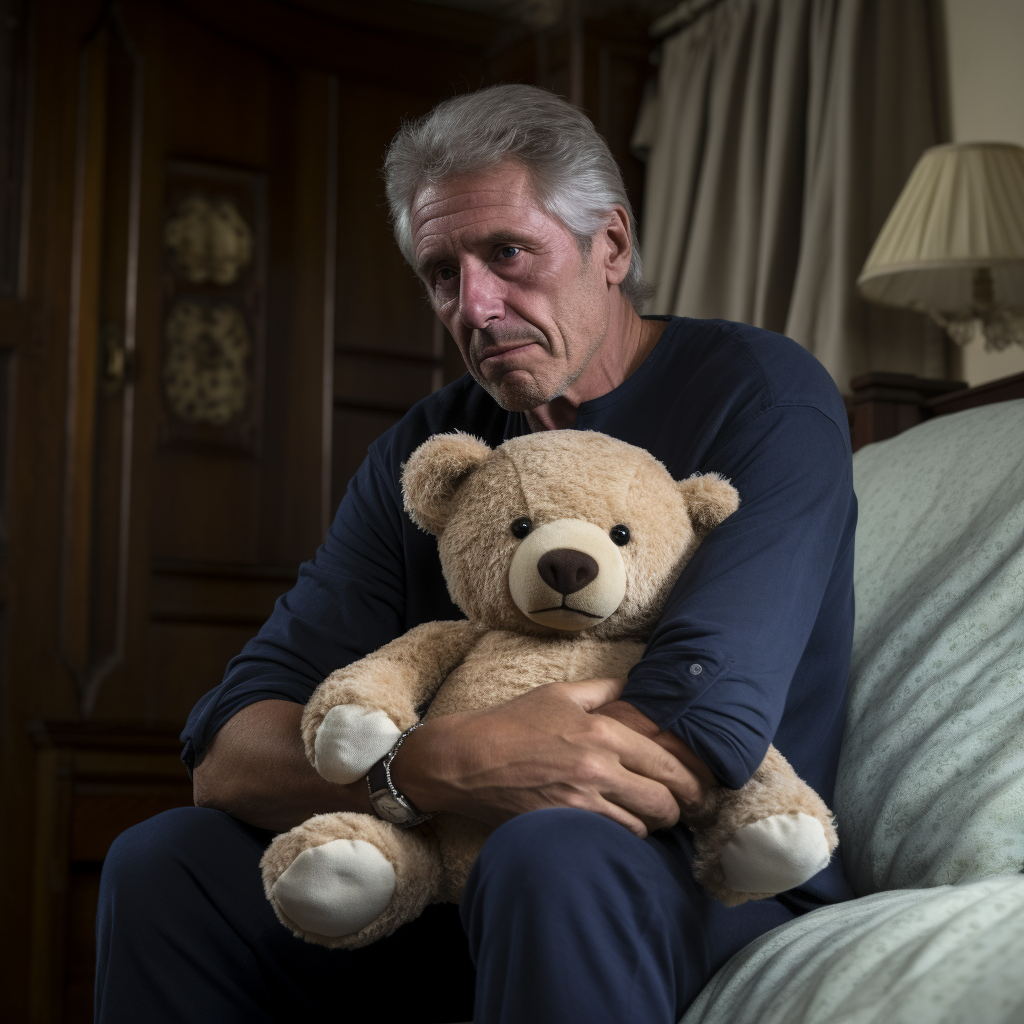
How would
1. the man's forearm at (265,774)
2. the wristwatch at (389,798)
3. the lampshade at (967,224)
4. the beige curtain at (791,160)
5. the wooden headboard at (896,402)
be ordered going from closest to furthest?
the wristwatch at (389,798) < the man's forearm at (265,774) < the wooden headboard at (896,402) < the lampshade at (967,224) < the beige curtain at (791,160)

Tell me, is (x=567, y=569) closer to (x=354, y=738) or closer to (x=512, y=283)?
(x=354, y=738)

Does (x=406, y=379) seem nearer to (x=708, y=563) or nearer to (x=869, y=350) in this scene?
(x=869, y=350)

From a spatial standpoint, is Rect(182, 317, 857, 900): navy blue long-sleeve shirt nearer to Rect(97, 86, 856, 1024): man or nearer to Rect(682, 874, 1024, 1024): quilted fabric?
Rect(97, 86, 856, 1024): man

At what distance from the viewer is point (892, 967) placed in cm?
67

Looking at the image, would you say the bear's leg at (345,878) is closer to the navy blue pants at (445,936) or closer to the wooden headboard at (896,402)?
the navy blue pants at (445,936)

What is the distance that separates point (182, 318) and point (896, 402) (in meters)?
1.64

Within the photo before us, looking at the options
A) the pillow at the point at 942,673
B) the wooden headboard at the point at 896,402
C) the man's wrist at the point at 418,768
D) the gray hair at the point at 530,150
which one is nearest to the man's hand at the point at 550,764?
the man's wrist at the point at 418,768

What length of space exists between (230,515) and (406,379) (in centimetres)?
53

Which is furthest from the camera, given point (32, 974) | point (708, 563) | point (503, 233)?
point (32, 974)

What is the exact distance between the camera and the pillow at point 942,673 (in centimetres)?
93

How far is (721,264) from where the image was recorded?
266 centimetres

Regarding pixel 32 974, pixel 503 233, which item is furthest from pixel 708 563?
pixel 32 974

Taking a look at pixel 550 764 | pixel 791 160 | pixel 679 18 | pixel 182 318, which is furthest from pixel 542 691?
pixel 679 18

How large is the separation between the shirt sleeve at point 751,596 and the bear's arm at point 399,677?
0.16 m
